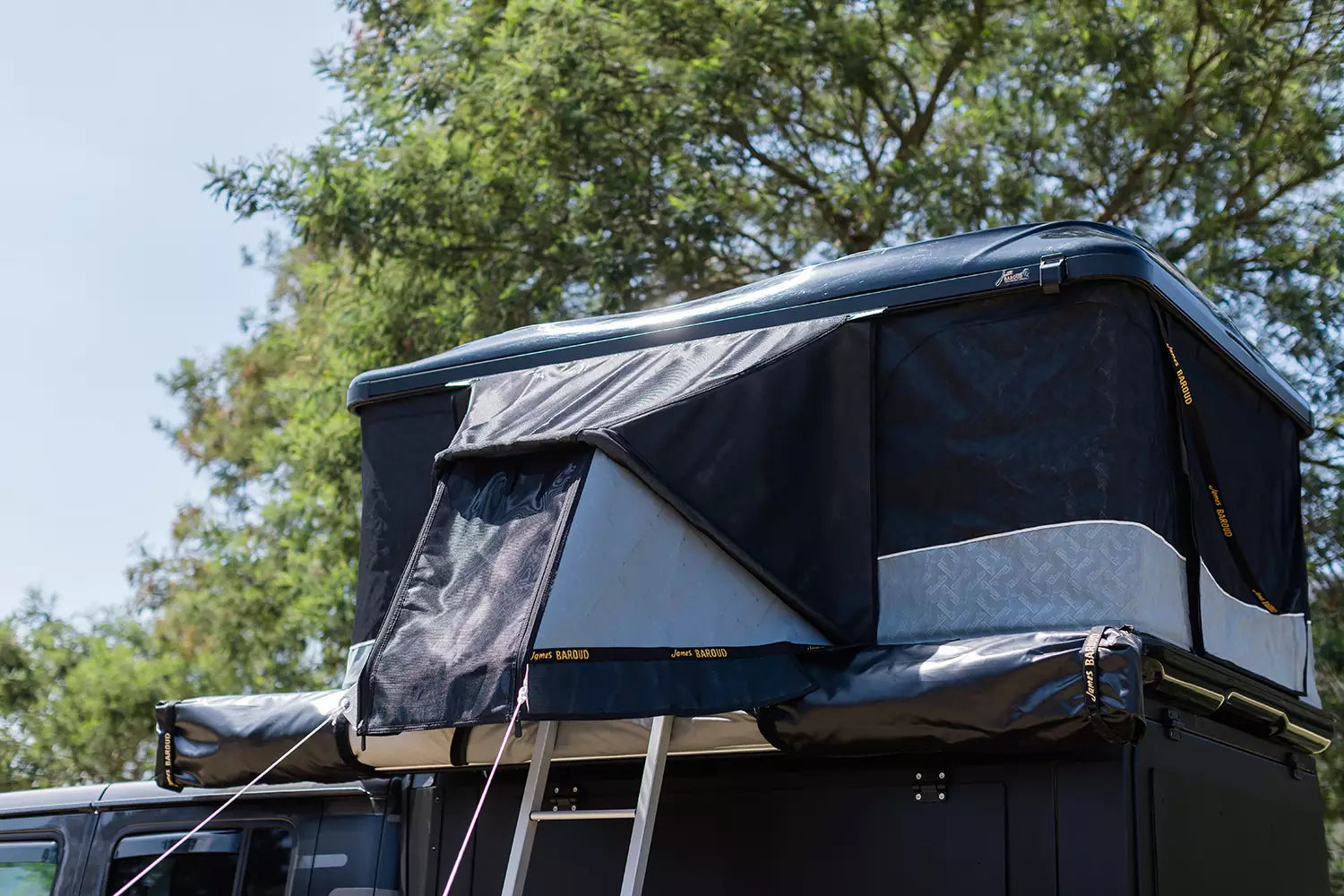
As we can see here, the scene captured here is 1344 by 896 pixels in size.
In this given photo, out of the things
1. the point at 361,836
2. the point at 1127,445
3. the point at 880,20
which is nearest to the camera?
the point at 1127,445

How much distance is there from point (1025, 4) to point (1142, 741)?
9728 millimetres

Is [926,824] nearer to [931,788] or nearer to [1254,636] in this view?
[931,788]

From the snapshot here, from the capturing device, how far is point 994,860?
3779 mm

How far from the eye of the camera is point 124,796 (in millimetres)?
5500

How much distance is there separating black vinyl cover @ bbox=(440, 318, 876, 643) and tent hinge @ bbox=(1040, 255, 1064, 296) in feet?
1.80

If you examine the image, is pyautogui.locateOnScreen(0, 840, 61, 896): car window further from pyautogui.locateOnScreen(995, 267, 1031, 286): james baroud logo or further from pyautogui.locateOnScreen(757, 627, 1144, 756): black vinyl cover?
pyautogui.locateOnScreen(995, 267, 1031, 286): james baroud logo

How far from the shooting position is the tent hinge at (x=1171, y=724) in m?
3.97

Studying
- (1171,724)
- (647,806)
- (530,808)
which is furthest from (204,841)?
(1171,724)

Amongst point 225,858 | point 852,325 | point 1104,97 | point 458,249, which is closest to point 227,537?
point 458,249

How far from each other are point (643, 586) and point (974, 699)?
3.04 ft

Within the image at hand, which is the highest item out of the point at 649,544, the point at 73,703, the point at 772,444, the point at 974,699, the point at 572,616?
the point at 73,703

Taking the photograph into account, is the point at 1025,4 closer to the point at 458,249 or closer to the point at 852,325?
the point at 458,249

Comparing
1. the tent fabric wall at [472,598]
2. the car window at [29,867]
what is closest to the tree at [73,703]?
the car window at [29,867]

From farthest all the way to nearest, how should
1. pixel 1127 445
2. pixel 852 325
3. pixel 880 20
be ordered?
1. pixel 880 20
2. pixel 852 325
3. pixel 1127 445
